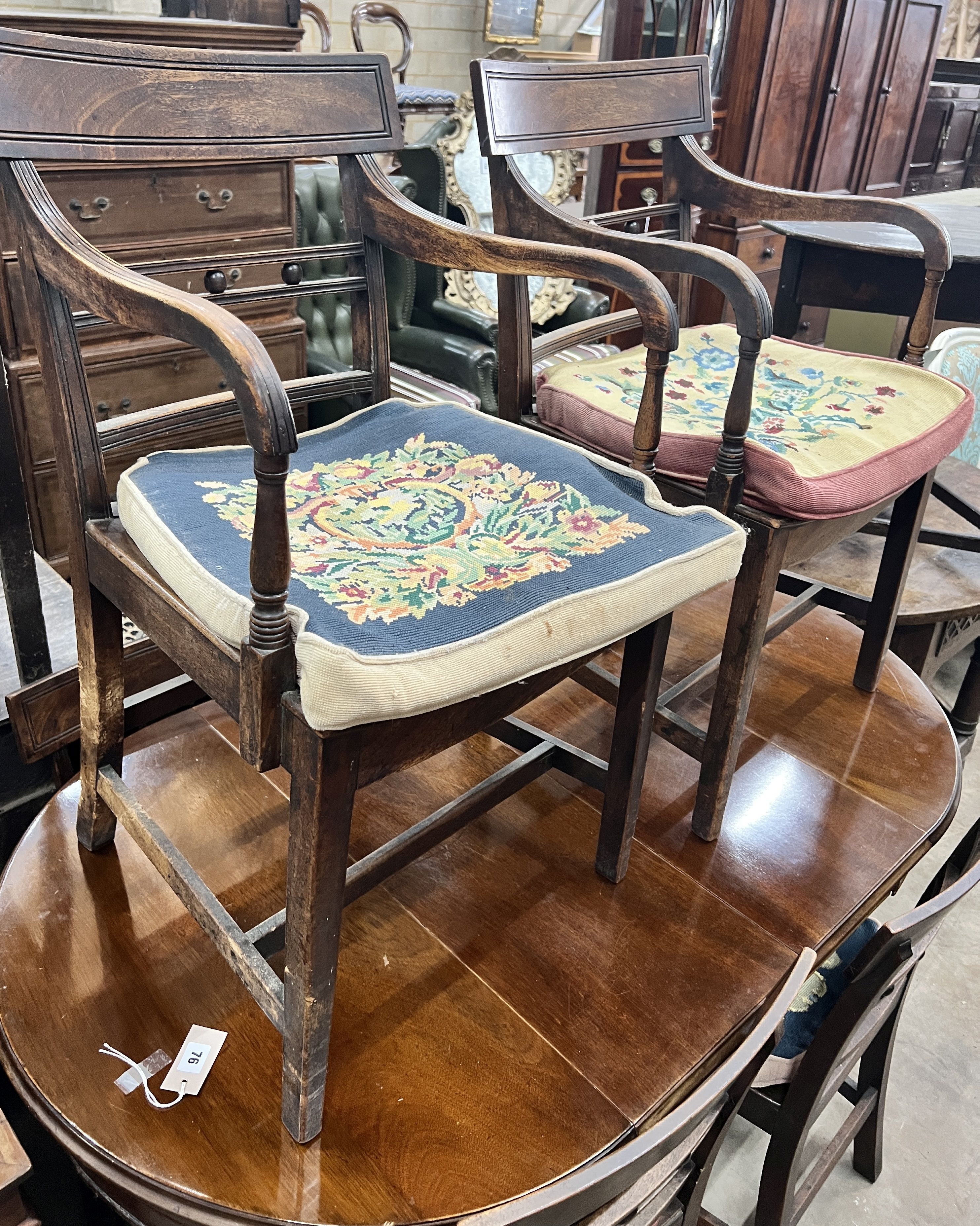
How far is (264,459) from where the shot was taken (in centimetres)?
65

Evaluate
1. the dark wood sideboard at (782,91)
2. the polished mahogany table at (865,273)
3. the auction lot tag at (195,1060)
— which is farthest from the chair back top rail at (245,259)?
the dark wood sideboard at (782,91)

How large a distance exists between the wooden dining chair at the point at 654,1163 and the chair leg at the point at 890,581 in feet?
2.80

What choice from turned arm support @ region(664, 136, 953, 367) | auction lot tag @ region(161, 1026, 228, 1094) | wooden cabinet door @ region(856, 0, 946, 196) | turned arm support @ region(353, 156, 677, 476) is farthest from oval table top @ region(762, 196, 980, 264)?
wooden cabinet door @ region(856, 0, 946, 196)

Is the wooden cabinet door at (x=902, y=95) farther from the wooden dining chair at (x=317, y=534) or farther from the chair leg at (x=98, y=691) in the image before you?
the chair leg at (x=98, y=691)

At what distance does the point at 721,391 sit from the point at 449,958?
801mm

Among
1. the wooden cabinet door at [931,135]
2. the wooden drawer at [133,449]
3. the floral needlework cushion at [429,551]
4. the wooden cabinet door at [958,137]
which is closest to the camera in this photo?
the floral needlework cushion at [429,551]

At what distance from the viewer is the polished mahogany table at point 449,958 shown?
85cm

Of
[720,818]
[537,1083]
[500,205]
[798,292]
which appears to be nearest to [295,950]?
[537,1083]

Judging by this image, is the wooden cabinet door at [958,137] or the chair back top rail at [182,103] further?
the wooden cabinet door at [958,137]

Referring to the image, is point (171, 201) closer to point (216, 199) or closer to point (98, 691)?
point (216, 199)

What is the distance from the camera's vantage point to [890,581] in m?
1.45

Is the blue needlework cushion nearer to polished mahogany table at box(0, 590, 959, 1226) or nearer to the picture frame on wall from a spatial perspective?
polished mahogany table at box(0, 590, 959, 1226)

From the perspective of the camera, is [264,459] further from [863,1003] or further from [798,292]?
[798,292]

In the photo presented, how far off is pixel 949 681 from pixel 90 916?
2.24m
